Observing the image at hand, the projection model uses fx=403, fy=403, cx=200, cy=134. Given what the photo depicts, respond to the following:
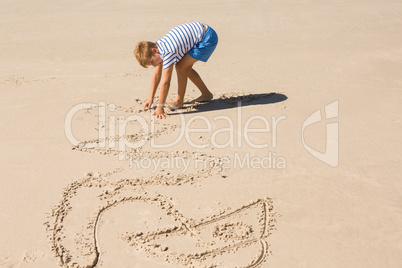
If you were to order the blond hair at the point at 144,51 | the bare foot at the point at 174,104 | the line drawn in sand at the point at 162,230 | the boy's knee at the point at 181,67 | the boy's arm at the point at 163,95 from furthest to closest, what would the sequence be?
1. the bare foot at the point at 174,104
2. the boy's knee at the point at 181,67
3. the boy's arm at the point at 163,95
4. the blond hair at the point at 144,51
5. the line drawn in sand at the point at 162,230

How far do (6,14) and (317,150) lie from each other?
8.87m

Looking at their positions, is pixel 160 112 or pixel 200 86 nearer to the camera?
pixel 160 112

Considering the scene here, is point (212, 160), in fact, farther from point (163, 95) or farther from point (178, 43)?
point (178, 43)

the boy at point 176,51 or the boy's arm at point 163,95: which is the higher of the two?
the boy at point 176,51

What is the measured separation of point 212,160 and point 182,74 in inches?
52.7

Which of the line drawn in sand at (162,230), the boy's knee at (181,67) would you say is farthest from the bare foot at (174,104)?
the line drawn in sand at (162,230)

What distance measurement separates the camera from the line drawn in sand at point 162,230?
2674 millimetres

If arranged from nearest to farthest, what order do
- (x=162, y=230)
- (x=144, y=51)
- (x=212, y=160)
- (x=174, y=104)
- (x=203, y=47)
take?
(x=162, y=230)
(x=212, y=160)
(x=144, y=51)
(x=203, y=47)
(x=174, y=104)

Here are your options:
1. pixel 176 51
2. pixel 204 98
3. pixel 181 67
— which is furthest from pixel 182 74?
pixel 204 98

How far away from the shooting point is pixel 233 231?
2895 millimetres

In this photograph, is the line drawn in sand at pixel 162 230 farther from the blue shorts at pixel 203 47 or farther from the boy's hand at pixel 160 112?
the blue shorts at pixel 203 47

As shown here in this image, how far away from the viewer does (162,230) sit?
2896 millimetres

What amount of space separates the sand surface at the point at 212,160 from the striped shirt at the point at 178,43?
674mm

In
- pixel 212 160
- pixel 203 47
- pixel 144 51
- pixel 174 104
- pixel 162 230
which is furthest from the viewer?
pixel 174 104
